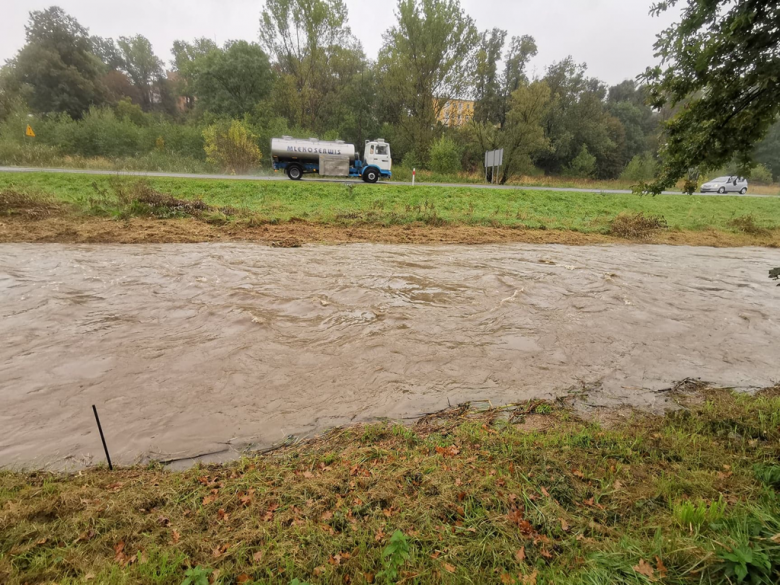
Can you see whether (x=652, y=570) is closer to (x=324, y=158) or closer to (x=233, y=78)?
(x=324, y=158)

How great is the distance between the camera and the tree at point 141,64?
5681 cm

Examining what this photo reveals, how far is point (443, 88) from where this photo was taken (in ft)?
109

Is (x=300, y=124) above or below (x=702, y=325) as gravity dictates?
above

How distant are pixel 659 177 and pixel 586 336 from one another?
2490 mm

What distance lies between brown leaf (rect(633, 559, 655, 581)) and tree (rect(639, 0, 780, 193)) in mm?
4602

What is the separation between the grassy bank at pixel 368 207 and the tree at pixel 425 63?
17.0 m

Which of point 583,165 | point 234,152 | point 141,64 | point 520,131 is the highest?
point 141,64

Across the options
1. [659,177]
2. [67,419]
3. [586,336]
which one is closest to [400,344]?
[586,336]

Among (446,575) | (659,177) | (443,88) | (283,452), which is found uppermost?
(443,88)

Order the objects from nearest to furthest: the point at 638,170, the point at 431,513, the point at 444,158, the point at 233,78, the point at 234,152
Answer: the point at 431,513 → the point at 234,152 → the point at 444,158 → the point at 233,78 → the point at 638,170

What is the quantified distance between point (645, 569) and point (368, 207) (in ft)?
47.2

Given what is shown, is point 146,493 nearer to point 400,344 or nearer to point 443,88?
point 400,344

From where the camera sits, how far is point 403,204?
16.1m

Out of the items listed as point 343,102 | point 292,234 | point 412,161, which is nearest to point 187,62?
point 343,102
